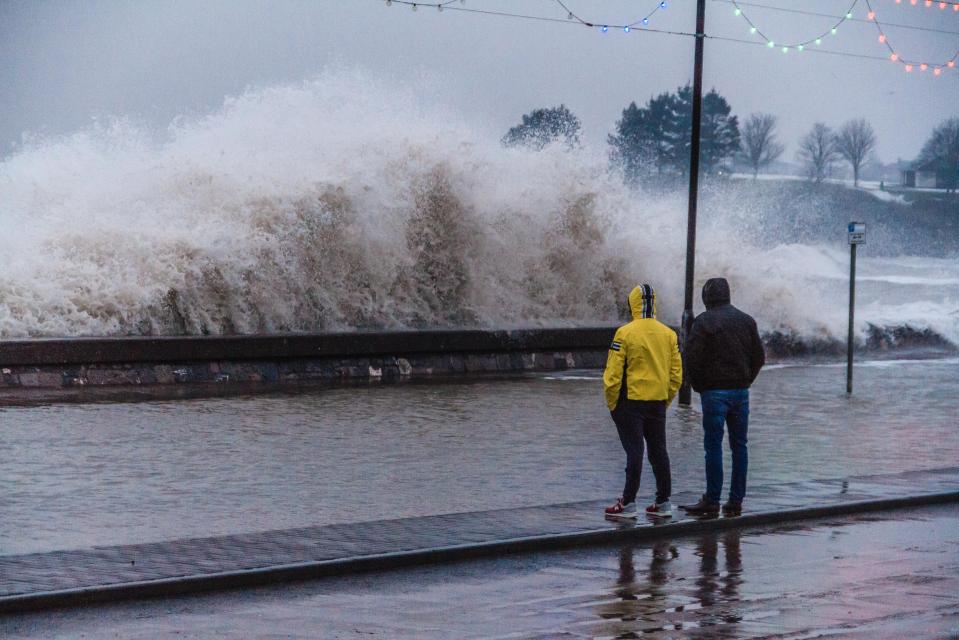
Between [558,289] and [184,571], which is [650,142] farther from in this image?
[184,571]

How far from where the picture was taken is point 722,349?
10945 mm

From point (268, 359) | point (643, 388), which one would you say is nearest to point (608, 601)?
point (643, 388)

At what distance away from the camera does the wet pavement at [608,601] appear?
273 inches

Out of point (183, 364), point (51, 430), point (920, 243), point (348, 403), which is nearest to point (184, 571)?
point (51, 430)

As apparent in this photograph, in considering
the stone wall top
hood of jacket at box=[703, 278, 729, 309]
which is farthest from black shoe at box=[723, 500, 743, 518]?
the stone wall top

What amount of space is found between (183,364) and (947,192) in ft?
260

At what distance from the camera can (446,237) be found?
97.7ft

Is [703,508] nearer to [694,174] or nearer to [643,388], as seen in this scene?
[643,388]

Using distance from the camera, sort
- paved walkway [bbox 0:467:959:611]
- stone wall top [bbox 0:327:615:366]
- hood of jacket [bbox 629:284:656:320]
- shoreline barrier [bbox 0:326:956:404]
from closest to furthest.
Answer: paved walkway [bbox 0:467:959:611] < hood of jacket [bbox 629:284:656:320] < shoreline barrier [bbox 0:326:956:404] < stone wall top [bbox 0:327:615:366]

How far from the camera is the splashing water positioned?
79.9 feet

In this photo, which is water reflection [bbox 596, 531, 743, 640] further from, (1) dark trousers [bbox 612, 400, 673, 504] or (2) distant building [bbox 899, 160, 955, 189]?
(2) distant building [bbox 899, 160, 955, 189]

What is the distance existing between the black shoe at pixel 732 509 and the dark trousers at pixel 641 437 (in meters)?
0.43

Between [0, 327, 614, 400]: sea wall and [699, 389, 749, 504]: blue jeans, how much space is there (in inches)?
400

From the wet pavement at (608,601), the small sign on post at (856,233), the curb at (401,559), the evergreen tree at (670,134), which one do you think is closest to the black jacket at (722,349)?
the curb at (401,559)
